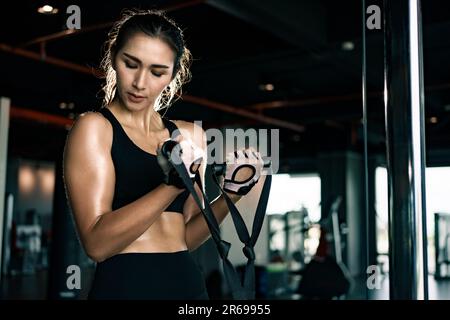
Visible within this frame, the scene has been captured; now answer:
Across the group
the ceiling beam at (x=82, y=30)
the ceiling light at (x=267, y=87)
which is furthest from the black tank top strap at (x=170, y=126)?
the ceiling light at (x=267, y=87)

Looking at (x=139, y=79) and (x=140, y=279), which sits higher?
(x=139, y=79)

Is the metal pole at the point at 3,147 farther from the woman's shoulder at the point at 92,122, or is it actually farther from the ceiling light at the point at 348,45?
the woman's shoulder at the point at 92,122

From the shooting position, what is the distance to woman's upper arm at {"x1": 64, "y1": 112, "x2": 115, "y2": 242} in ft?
2.27

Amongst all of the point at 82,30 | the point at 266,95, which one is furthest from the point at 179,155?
the point at 266,95

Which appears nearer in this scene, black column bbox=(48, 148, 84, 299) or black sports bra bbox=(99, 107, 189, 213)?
black sports bra bbox=(99, 107, 189, 213)

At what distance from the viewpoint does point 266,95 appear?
6195 millimetres

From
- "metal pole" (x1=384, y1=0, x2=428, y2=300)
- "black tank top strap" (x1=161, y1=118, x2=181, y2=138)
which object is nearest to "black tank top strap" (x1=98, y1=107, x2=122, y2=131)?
"black tank top strap" (x1=161, y1=118, x2=181, y2=138)

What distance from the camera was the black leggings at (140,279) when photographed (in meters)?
0.77

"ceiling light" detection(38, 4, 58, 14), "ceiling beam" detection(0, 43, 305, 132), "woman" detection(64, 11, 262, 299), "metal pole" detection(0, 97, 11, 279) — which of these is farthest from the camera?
"metal pole" detection(0, 97, 11, 279)

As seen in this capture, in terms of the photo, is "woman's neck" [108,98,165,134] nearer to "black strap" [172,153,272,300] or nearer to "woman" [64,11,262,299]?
"woman" [64,11,262,299]

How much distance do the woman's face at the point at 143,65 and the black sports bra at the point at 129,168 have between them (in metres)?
0.06

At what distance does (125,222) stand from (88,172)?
0.09 m

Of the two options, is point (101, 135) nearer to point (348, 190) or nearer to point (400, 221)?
point (400, 221)

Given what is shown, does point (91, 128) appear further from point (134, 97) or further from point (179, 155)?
point (179, 155)
